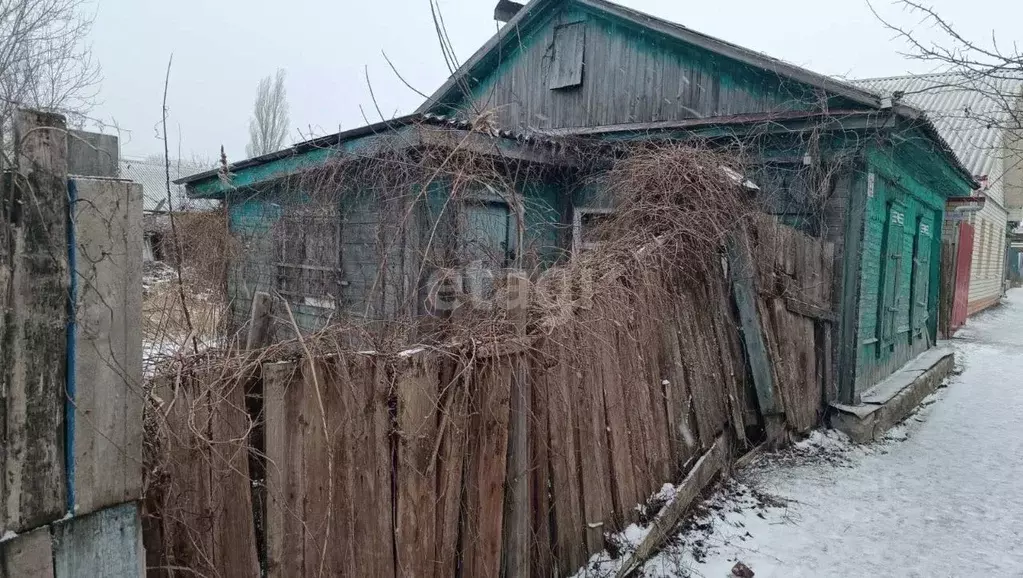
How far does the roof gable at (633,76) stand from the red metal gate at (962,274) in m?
10.3

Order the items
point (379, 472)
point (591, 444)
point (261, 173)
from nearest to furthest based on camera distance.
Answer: point (379, 472) < point (591, 444) < point (261, 173)

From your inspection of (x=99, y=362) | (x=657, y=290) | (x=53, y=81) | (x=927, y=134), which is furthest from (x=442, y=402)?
(x=53, y=81)

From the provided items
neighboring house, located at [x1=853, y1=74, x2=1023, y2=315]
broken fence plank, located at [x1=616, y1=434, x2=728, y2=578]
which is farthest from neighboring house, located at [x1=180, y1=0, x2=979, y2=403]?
neighboring house, located at [x1=853, y1=74, x2=1023, y2=315]

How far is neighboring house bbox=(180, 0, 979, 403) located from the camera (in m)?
7.05

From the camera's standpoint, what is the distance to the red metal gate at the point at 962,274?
15281 mm

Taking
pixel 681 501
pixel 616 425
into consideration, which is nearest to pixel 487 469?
pixel 616 425

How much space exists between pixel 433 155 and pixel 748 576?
15.1 feet

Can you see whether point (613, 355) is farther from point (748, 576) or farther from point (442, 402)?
point (748, 576)

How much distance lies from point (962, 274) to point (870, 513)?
575 inches

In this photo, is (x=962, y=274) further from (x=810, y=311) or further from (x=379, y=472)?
(x=379, y=472)

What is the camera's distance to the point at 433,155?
6234 millimetres

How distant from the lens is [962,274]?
15977mm

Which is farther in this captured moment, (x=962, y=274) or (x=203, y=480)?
(x=962, y=274)

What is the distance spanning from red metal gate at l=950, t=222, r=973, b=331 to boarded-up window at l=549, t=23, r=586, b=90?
11197mm
